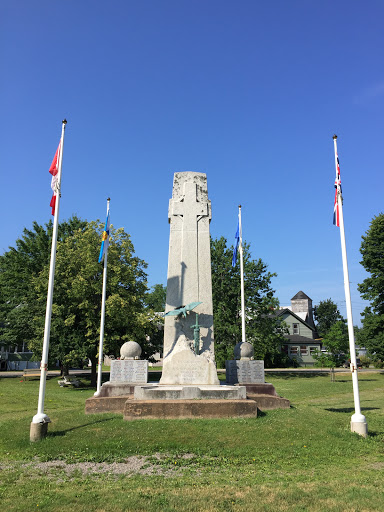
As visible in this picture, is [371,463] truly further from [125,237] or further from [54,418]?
[125,237]

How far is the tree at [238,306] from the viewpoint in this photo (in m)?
33.8

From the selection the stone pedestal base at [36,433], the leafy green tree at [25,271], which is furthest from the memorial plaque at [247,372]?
the leafy green tree at [25,271]

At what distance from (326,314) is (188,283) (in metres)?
86.4

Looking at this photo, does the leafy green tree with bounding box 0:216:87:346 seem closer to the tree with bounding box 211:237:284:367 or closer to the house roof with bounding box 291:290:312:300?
the tree with bounding box 211:237:284:367

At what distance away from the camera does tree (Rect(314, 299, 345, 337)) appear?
9325 cm

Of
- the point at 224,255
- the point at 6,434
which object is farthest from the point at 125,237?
the point at 6,434

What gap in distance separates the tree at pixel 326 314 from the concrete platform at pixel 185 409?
283 feet

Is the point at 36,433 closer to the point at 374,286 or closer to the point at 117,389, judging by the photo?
the point at 117,389

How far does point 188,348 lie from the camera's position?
1452cm

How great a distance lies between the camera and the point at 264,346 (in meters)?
34.0

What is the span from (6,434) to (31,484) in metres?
4.44

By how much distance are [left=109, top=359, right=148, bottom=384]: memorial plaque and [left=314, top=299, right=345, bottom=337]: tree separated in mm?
84639

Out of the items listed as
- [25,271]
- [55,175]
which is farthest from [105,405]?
[25,271]

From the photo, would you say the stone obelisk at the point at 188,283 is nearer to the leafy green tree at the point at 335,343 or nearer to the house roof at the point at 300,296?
the leafy green tree at the point at 335,343
